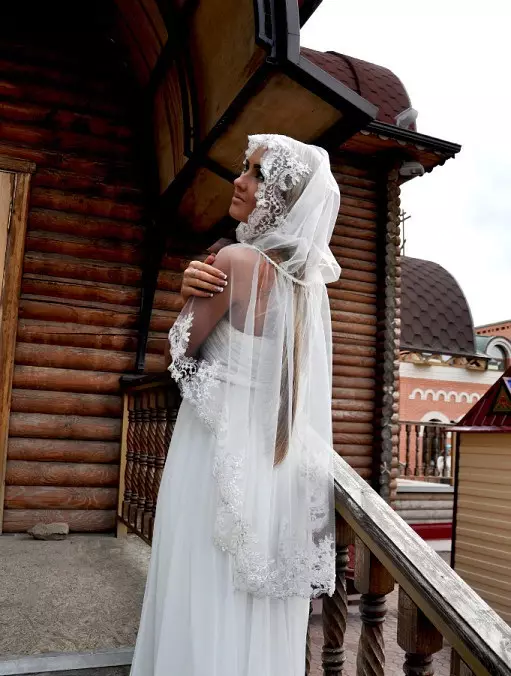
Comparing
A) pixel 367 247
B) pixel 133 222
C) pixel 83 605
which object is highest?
pixel 367 247

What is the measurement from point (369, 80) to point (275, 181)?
7.71 meters

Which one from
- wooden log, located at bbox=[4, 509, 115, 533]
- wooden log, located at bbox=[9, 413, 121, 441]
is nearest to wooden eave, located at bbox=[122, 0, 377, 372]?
wooden log, located at bbox=[9, 413, 121, 441]

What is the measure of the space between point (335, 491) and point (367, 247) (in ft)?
21.0

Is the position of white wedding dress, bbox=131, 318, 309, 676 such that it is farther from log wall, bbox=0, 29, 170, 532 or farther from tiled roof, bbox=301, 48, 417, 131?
tiled roof, bbox=301, 48, 417, 131

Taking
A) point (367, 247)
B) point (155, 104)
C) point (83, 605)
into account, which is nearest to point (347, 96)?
point (155, 104)

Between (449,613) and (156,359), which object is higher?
(156,359)

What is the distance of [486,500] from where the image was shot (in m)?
7.33

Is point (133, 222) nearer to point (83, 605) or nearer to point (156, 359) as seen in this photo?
point (156, 359)

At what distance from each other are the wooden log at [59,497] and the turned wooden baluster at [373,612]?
291 cm

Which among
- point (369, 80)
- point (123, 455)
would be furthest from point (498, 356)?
point (123, 455)

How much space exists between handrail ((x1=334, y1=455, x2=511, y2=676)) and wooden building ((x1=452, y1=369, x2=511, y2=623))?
5.98m

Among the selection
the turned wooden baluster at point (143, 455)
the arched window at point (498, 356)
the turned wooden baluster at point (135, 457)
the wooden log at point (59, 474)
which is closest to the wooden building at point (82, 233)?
the wooden log at point (59, 474)

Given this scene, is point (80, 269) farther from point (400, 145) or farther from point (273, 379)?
point (400, 145)

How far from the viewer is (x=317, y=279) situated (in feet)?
5.89
